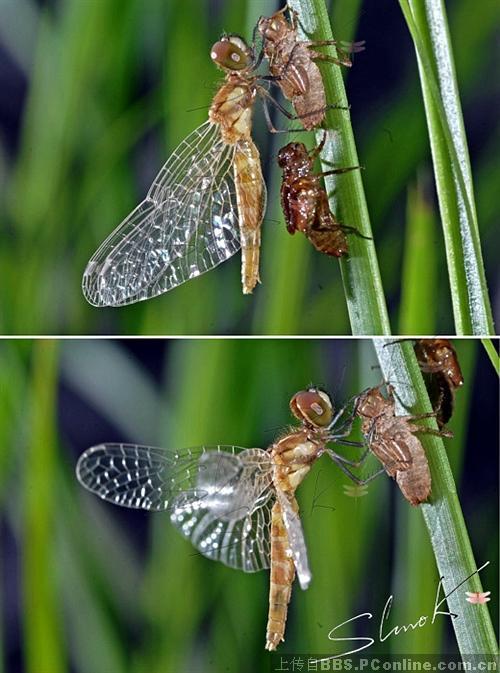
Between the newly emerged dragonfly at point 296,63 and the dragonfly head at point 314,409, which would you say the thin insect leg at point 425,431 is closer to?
the dragonfly head at point 314,409

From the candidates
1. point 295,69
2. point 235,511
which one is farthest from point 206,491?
point 295,69

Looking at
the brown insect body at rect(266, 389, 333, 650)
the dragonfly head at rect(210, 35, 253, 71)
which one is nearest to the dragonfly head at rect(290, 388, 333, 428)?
the brown insect body at rect(266, 389, 333, 650)

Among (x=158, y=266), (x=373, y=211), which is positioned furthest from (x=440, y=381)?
(x=158, y=266)

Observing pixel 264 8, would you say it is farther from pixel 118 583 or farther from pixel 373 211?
pixel 118 583

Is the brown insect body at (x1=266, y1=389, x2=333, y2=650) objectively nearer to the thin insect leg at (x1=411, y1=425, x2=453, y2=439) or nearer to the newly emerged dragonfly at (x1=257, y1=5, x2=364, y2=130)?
the thin insect leg at (x1=411, y1=425, x2=453, y2=439)

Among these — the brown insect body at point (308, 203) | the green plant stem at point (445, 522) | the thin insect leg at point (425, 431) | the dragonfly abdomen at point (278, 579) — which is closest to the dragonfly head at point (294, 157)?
the brown insect body at point (308, 203)

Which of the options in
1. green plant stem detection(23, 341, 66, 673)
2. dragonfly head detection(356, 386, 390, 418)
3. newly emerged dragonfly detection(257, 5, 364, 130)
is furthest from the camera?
green plant stem detection(23, 341, 66, 673)
